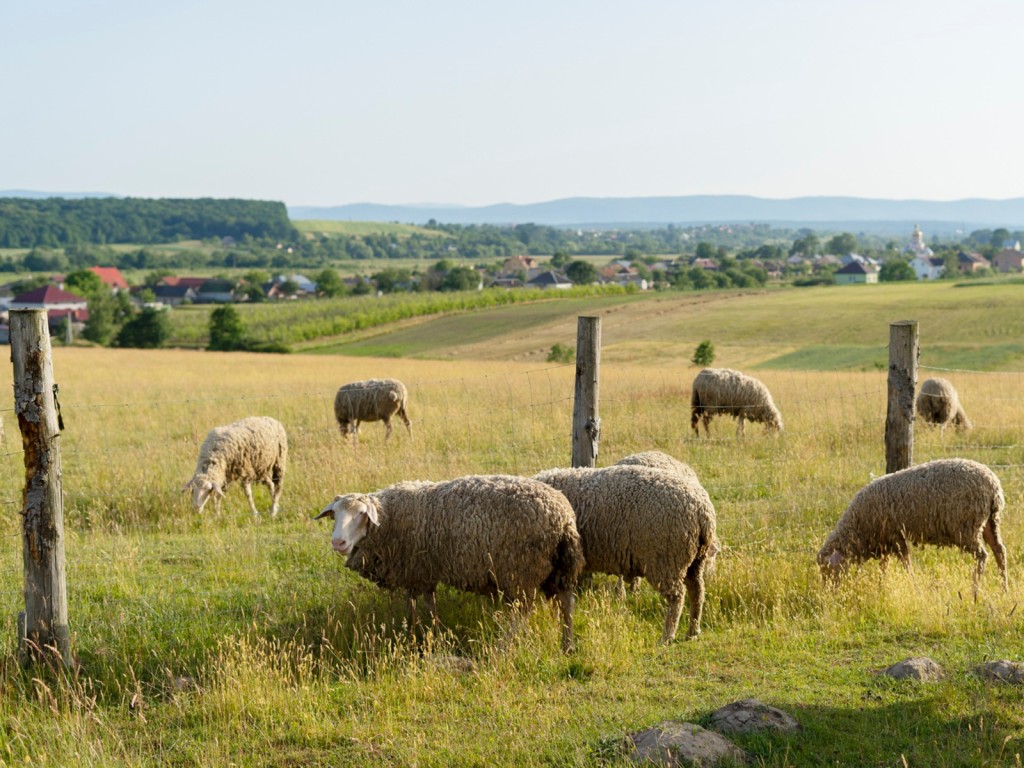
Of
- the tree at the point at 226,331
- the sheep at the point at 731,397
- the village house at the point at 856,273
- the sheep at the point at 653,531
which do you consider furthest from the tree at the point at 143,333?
the village house at the point at 856,273

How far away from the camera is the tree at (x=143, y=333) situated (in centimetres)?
7631

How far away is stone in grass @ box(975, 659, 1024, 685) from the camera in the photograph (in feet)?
20.5

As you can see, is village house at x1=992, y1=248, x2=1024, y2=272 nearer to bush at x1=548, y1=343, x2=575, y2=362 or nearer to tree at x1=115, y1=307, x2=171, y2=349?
bush at x1=548, y1=343, x2=575, y2=362

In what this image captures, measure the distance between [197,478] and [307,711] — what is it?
677 centimetres

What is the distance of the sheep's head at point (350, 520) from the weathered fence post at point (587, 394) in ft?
8.64

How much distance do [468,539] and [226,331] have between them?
2784 inches

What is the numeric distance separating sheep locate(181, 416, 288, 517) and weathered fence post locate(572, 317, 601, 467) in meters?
4.48

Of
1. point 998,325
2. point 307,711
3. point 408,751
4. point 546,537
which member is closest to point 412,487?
point 546,537

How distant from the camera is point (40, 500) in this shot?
6863mm

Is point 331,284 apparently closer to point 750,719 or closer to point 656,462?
point 656,462

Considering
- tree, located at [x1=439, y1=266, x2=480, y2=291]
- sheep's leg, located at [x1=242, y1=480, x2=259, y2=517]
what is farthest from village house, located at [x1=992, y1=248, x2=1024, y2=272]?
sheep's leg, located at [x1=242, y1=480, x2=259, y2=517]

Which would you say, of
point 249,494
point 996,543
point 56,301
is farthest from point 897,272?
point 996,543

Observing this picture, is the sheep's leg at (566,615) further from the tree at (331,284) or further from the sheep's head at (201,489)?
the tree at (331,284)

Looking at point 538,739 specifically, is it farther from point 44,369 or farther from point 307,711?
point 44,369
